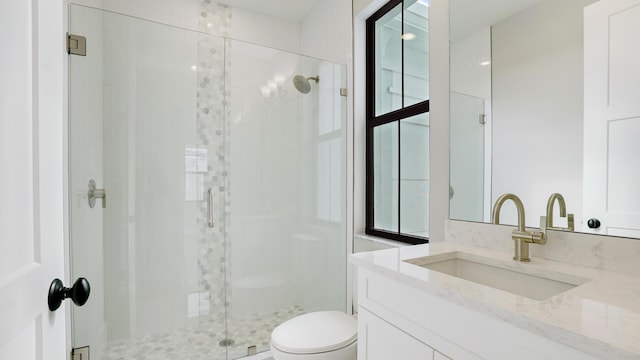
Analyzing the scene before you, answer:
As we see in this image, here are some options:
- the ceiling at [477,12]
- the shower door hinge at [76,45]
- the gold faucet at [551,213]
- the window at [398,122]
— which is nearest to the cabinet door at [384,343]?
the gold faucet at [551,213]

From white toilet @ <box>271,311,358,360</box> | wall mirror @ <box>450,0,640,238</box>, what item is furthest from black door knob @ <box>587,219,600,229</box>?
white toilet @ <box>271,311,358,360</box>

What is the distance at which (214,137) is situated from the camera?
2.07 m

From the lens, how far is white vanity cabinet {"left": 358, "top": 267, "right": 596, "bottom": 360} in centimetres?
66

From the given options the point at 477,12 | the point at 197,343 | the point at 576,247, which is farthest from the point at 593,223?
the point at 197,343

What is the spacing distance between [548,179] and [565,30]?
0.51m

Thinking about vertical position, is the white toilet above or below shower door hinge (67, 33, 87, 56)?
below

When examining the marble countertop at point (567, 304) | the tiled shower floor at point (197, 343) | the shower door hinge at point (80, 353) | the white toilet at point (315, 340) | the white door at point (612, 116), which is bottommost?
the tiled shower floor at point (197, 343)

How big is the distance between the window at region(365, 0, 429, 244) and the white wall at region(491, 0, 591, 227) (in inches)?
20.4

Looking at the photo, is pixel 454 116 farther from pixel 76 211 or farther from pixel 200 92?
pixel 76 211

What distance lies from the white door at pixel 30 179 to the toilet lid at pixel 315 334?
847 mm

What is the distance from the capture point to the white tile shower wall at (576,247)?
94cm

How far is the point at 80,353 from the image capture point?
1.64 m

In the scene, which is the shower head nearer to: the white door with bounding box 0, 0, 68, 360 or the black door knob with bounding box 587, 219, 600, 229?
the white door with bounding box 0, 0, 68, 360

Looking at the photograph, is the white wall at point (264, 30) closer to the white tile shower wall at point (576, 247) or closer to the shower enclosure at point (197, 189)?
the shower enclosure at point (197, 189)
